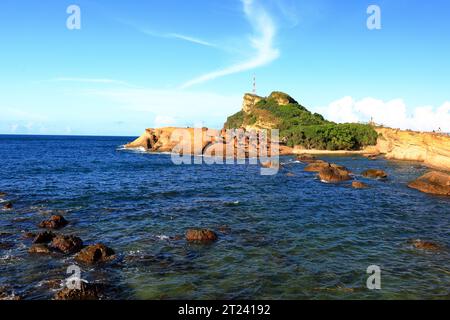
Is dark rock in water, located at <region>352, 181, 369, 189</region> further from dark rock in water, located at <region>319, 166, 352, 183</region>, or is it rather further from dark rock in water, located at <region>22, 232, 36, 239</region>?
dark rock in water, located at <region>22, 232, 36, 239</region>

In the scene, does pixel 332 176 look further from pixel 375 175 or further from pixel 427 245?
pixel 427 245

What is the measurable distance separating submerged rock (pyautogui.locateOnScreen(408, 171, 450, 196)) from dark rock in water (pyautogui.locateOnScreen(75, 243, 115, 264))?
36.2m

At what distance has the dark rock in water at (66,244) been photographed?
67.2ft

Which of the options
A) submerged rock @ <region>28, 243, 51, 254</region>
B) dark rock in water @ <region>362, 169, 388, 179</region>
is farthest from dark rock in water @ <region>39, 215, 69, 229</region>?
dark rock in water @ <region>362, 169, 388, 179</region>

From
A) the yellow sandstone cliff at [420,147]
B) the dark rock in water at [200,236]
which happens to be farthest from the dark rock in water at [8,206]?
the yellow sandstone cliff at [420,147]

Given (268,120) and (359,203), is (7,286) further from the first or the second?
(268,120)

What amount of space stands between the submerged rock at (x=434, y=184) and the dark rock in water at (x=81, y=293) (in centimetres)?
3811

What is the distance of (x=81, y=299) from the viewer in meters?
14.6

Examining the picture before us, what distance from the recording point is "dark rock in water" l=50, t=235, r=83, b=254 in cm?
2048

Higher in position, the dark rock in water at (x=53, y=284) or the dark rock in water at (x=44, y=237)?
A: the dark rock in water at (x=44, y=237)

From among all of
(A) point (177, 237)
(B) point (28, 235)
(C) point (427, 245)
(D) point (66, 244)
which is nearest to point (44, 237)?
(B) point (28, 235)

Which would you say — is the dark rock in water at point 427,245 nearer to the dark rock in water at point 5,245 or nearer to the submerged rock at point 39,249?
the submerged rock at point 39,249
